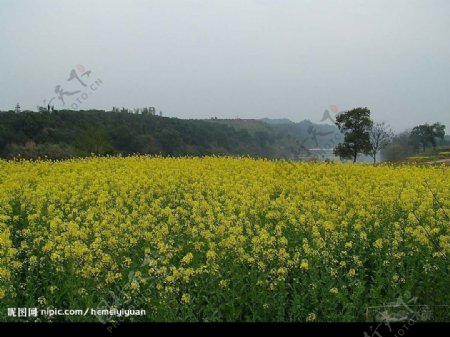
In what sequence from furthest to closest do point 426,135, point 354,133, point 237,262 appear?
point 426,135 < point 354,133 < point 237,262

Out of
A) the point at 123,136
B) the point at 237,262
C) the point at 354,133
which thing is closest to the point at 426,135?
the point at 354,133

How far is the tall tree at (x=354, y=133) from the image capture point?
30.3m

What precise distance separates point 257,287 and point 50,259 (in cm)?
303

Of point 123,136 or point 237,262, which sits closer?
point 237,262

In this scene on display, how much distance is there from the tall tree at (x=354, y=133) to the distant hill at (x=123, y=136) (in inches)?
145

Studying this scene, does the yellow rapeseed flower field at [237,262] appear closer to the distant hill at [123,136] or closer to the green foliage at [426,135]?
the distant hill at [123,136]

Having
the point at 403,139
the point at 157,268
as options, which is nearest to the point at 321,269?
the point at 157,268

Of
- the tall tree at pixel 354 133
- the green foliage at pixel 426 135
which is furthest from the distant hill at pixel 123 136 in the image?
the green foliage at pixel 426 135

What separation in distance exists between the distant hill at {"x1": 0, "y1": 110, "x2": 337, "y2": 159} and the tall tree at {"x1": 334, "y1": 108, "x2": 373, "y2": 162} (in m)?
3.67

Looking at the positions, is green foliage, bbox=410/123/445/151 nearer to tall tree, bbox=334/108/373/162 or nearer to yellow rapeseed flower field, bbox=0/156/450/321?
tall tree, bbox=334/108/373/162

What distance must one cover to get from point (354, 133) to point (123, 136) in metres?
14.2

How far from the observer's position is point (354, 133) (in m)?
30.7

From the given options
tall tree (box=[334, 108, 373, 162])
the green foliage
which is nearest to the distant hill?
tall tree (box=[334, 108, 373, 162])

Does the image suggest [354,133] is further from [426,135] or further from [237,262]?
[237,262]
